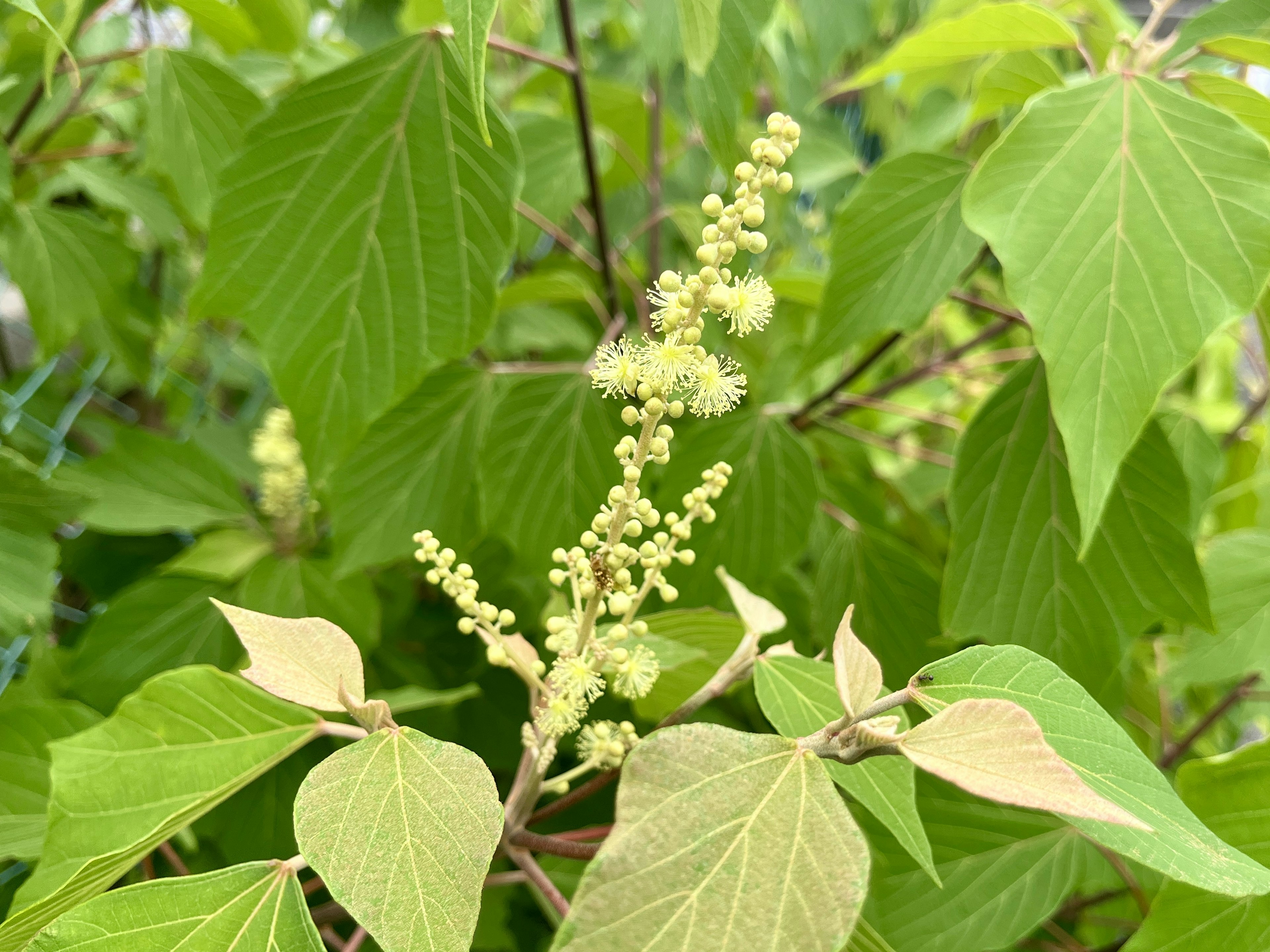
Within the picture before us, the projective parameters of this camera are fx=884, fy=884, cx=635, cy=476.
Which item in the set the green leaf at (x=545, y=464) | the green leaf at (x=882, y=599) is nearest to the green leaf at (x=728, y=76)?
the green leaf at (x=545, y=464)

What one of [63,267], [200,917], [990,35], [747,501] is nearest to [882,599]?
[747,501]

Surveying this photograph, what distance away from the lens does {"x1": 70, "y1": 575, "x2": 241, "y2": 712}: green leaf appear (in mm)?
544

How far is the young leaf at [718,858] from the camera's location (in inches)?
7.9

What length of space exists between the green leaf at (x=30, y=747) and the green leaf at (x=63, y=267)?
0.29 meters

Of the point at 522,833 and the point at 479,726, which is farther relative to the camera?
the point at 479,726

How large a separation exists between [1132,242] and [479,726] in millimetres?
463

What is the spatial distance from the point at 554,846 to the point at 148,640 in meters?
0.38

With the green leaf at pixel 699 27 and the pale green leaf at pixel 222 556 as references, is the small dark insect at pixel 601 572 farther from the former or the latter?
the pale green leaf at pixel 222 556

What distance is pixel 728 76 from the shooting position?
44cm

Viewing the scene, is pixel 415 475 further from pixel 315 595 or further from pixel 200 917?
pixel 200 917

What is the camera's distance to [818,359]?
0.49m

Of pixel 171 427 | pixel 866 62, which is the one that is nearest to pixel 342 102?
pixel 171 427

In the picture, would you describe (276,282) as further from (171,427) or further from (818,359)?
(171,427)

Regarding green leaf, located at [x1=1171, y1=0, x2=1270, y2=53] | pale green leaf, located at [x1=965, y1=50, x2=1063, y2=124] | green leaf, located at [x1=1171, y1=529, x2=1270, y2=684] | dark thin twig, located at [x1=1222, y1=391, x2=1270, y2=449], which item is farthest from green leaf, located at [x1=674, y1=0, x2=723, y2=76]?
dark thin twig, located at [x1=1222, y1=391, x2=1270, y2=449]
